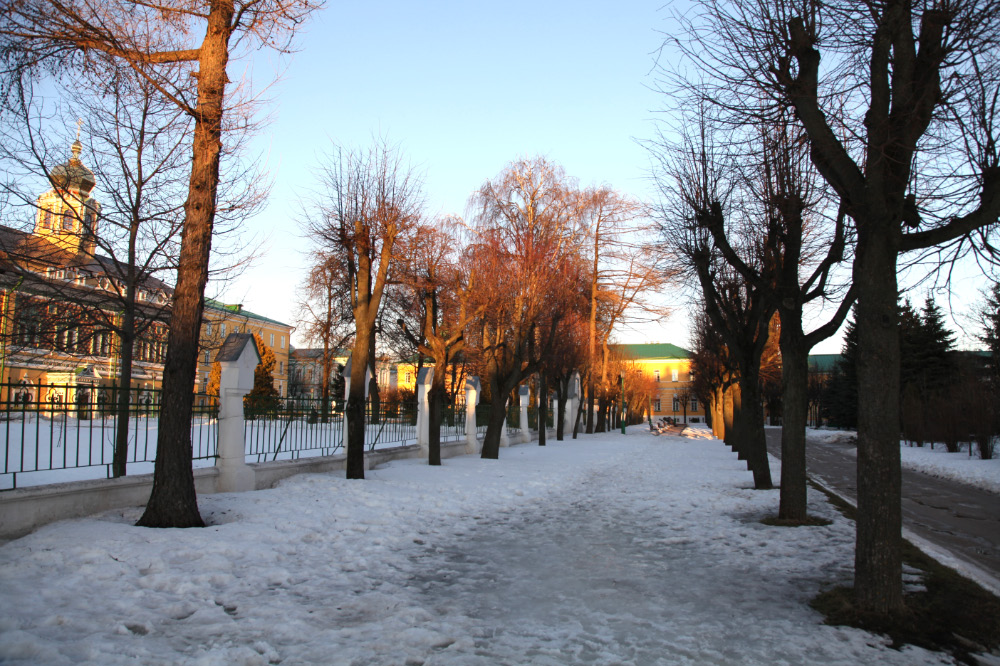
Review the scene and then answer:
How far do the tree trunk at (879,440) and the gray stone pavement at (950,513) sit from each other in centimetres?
211

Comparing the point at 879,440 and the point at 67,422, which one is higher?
the point at 879,440

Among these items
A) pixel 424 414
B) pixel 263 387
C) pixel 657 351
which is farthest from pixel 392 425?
pixel 657 351

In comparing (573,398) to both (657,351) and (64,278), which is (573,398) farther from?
(657,351)

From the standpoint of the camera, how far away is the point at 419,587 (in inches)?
235

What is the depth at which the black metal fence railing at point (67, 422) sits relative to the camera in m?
7.56

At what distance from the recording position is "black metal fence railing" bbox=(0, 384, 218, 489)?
7562 mm

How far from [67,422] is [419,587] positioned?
576 centimetres

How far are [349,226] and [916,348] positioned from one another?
4721cm

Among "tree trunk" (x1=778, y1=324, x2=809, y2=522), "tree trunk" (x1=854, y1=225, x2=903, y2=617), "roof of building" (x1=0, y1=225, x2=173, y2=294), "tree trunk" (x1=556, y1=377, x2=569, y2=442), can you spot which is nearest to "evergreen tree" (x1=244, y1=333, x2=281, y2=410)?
"roof of building" (x1=0, y1=225, x2=173, y2=294)

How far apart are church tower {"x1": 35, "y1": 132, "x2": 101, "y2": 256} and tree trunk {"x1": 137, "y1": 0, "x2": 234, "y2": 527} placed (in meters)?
3.26

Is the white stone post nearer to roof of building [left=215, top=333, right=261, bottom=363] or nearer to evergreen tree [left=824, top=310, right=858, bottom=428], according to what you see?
evergreen tree [left=824, top=310, right=858, bottom=428]

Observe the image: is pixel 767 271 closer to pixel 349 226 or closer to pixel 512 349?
pixel 349 226

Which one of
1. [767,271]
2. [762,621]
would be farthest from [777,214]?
[762,621]

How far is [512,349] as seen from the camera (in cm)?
2050
